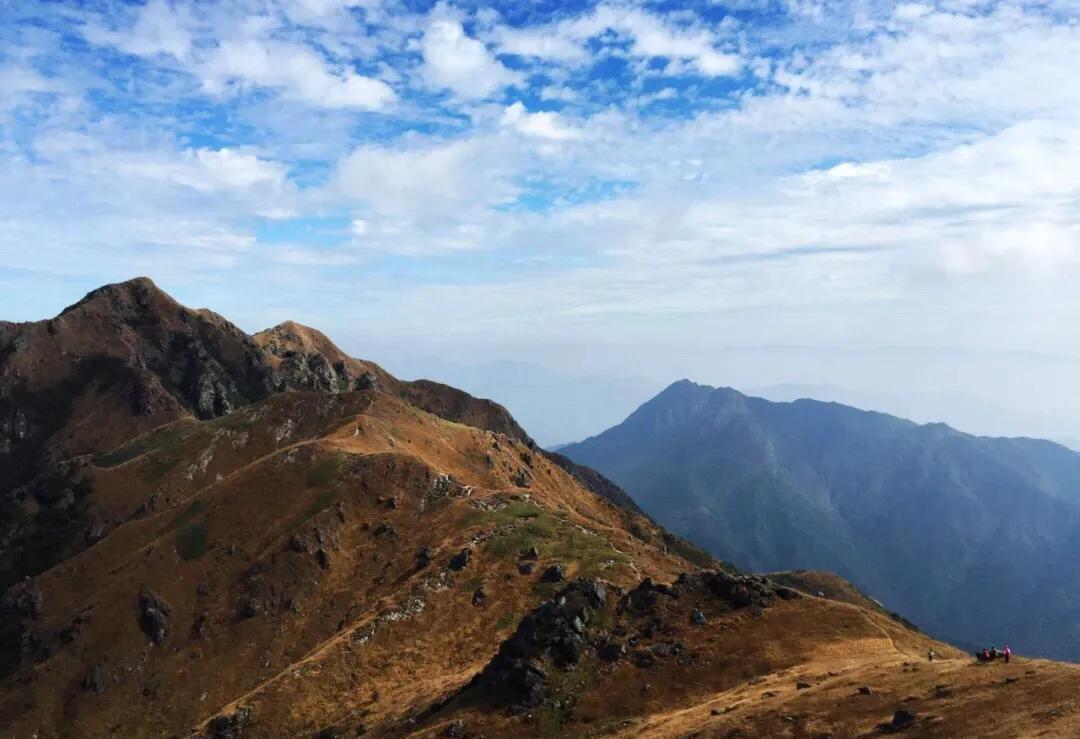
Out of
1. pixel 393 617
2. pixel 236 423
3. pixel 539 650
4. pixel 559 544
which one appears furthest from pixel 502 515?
pixel 236 423

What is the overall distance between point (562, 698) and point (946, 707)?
98.7 feet

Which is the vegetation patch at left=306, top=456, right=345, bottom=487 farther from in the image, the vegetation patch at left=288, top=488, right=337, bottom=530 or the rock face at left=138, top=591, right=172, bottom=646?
the rock face at left=138, top=591, right=172, bottom=646

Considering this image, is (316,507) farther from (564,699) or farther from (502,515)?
(564,699)

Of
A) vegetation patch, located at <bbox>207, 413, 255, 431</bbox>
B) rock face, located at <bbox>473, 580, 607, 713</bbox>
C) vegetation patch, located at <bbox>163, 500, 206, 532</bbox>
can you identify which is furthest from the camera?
vegetation patch, located at <bbox>207, 413, 255, 431</bbox>

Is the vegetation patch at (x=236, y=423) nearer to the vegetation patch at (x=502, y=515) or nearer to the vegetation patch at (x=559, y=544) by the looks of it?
the vegetation patch at (x=502, y=515)

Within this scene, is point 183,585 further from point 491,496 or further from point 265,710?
point 491,496

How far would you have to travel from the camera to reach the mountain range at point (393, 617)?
55.2 metres

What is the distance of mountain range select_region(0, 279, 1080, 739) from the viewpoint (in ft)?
181

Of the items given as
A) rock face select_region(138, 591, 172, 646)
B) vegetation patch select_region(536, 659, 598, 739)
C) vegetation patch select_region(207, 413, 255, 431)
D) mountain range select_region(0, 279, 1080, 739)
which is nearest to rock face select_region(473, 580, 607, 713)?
mountain range select_region(0, 279, 1080, 739)

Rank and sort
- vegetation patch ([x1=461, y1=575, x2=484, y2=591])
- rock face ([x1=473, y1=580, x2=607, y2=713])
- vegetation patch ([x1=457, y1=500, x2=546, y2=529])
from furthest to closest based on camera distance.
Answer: vegetation patch ([x1=457, y1=500, x2=546, y2=529])
vegetation patch ([x1=461, y1=575, x2=484, y2=591])
rock face ([x1=473, y1=580, x2=607, y2=713])

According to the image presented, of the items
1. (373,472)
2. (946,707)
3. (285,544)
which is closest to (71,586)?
(285,544)

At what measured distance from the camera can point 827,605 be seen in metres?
71.4

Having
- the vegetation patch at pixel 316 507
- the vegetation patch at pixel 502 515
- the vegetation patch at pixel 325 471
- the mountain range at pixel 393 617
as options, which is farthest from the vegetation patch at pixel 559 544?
the vegetation patch at pixel 325 471

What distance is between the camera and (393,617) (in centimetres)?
9712
